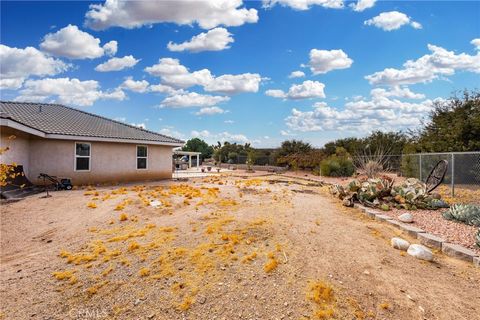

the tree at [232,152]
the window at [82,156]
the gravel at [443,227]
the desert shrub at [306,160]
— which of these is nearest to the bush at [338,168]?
the desert shrub at [306,160]

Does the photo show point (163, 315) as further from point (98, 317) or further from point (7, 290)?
point (7, 290)

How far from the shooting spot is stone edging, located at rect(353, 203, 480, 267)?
444 cm

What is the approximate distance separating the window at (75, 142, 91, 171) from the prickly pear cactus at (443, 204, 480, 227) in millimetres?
13603

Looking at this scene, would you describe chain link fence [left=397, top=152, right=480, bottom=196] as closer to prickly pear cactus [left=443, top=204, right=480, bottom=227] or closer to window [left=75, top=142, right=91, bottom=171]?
prickly pear cactus [left=443, top=204, right=480, bottom=227]

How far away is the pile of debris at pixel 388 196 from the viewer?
766 cm

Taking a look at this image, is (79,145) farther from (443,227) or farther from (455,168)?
(455,168)

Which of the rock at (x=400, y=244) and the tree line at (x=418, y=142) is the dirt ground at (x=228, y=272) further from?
the tree line at (x=418, y=142)

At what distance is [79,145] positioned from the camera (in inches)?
526

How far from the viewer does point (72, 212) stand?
7.76 metres

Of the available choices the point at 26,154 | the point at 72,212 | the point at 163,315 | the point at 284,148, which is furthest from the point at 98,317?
the point at 284,148

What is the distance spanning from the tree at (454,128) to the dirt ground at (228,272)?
9463 mm

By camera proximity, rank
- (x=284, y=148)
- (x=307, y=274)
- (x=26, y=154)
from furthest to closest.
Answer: (x=284, y=148), (x=26, y=154), (x=307, y=274)

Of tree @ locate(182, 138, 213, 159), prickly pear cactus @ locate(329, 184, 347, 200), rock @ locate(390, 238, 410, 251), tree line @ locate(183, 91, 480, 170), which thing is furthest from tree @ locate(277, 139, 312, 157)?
tree @ locate(182, 138, 213, 159)

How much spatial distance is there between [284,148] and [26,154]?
18487 mm
